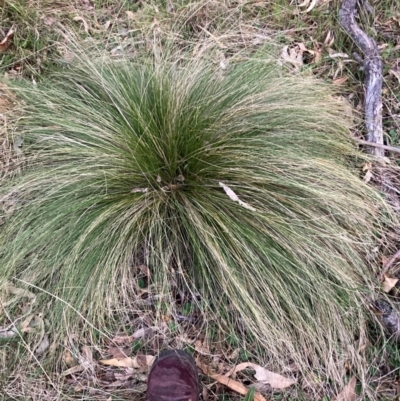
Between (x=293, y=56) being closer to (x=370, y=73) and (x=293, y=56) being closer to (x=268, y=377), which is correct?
(x=370, y=73)

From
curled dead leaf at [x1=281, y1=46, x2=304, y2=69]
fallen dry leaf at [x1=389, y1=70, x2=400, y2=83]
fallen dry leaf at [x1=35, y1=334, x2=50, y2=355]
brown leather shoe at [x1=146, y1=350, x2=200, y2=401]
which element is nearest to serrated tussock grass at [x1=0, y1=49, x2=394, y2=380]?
fallen dry leaf at [x1=35, y1=334, x2=50, y2=355]

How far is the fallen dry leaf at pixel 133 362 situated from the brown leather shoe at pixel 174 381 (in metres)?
0.10

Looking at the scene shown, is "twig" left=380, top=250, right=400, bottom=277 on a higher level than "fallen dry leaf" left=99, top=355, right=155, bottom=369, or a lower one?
higher

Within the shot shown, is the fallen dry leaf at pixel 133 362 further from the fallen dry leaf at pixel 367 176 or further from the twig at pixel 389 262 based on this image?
the fallen dry leaf at pixel 367 176

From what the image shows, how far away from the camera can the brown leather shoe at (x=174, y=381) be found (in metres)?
1.92

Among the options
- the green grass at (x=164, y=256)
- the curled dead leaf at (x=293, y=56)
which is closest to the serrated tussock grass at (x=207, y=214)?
the green grass at (x=164, y=256)

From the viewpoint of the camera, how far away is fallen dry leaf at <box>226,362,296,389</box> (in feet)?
6.43

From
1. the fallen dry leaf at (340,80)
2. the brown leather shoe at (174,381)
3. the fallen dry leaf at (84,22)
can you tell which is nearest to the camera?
the brown leather shoe at (174,381)

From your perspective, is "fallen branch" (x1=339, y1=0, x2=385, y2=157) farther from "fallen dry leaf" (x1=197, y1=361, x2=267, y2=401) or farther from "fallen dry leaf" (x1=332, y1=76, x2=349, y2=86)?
"fallen dry leaf" (x1=197, y1=361, x2=267, y2=401)

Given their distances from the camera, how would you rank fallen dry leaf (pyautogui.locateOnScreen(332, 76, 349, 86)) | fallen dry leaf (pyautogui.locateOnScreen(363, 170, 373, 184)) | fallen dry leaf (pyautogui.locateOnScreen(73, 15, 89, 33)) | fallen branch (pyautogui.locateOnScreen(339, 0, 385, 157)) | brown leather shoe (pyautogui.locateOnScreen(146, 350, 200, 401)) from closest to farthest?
brown leather shoe (pyautogui.locateOnScreen(146, 350, 200, 401)) → fallen dry leaf (pyautogui.locateOnScreen(363, 170, 373, 184)) → fallen branch (pyautogui.locateOnScreen(339, 0, 385, 157)) → fallen dry leaf (pyautogui.locateOnScreen(332, 76, 349, 86)) → fallen dry leaf (pyautogui.locateOnScreen(73, 15, 89, 33))

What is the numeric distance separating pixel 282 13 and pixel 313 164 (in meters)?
1.49

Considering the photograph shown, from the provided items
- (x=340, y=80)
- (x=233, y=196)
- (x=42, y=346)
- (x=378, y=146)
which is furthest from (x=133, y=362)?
(x=340, y=80)

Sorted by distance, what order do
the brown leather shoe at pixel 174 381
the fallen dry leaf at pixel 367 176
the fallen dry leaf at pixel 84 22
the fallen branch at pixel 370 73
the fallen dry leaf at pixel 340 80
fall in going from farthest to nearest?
1. the fallen dry leaf at pixel 84 22
2. the fallen dry leaf at pixel 340 80
3. the fallen branch at pixel 370 73
4. the fallen dry leaf at pixel 367 176
5. the brown leather shoe at pixel 174 381

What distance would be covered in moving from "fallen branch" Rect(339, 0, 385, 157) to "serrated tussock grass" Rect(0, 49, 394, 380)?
23cm
